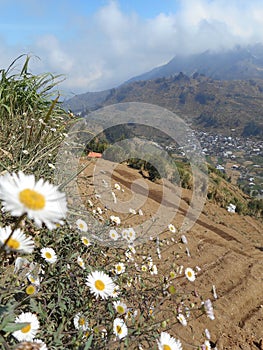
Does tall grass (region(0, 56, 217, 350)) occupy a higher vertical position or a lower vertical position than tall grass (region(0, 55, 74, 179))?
lower

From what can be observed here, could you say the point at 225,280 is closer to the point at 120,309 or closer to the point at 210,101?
the point at 120,309

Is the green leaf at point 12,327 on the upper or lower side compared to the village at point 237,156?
lower

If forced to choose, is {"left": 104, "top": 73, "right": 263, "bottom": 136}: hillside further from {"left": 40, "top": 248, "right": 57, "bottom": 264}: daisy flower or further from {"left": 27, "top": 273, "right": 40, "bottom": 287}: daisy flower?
{"left": 27, "top": 273, "right": 40, "bottom": 287}: daisy flower

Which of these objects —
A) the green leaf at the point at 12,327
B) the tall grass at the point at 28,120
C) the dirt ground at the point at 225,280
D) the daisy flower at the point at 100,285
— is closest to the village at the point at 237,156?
the dirt ground at the point at 225,280

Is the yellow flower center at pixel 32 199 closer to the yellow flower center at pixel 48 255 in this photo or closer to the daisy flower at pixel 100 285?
the daisy flower at pixel 100 285

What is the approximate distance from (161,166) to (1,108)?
669cm

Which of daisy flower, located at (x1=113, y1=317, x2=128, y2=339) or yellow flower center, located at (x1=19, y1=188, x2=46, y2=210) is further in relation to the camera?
daisy flower, located at (x1=113, y1=317, x2=128, y2=339)

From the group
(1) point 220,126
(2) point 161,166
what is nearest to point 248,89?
(1) point 220,126

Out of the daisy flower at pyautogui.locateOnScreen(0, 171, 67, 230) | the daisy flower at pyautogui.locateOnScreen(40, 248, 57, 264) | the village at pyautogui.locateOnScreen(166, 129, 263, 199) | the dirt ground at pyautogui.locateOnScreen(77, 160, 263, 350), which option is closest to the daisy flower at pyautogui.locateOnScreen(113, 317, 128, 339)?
the daisy flower at pyautogui.locateOnScreen(40, 248, 57, 264)

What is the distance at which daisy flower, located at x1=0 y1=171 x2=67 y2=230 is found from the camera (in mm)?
689

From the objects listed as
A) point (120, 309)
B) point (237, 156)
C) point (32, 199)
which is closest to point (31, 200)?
point (32, 199)

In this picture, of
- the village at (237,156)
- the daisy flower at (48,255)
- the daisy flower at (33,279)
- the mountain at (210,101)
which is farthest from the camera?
the mountain at (210,101)

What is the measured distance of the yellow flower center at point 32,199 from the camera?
0.72m

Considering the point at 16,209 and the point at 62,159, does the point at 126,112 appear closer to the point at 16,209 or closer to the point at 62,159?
the point at 62,159
